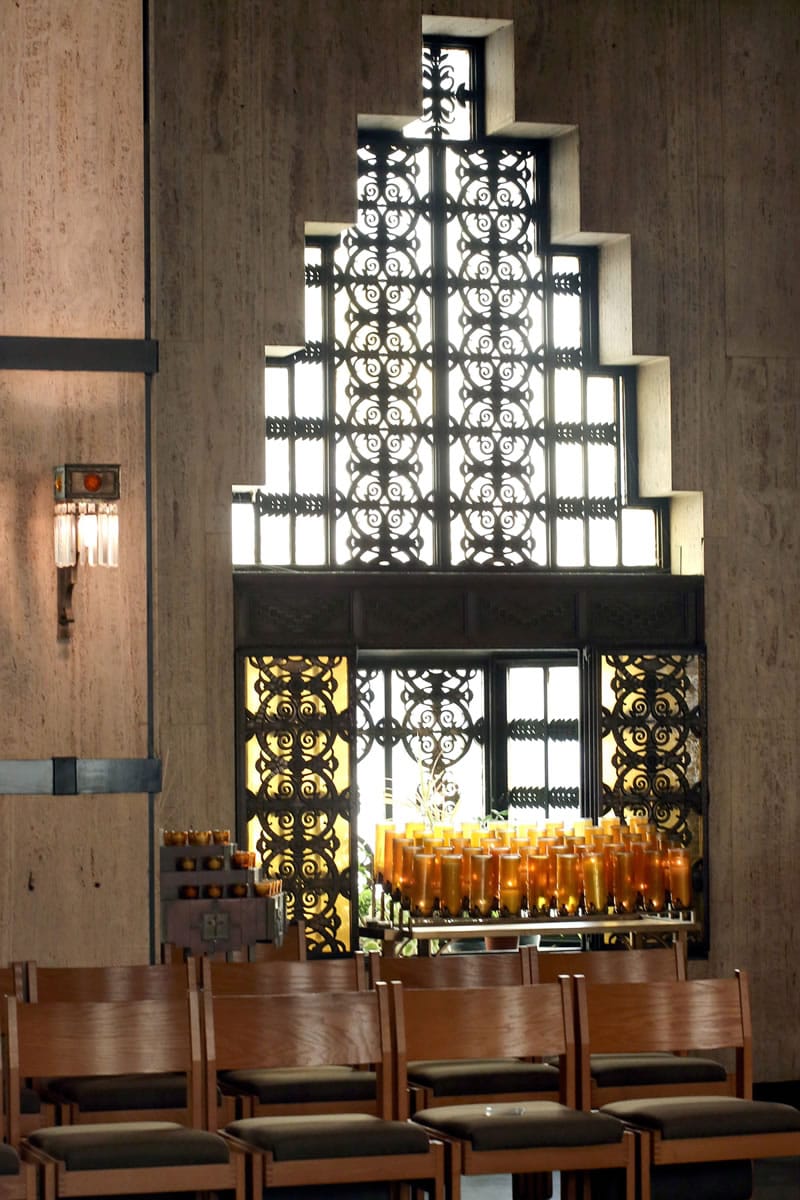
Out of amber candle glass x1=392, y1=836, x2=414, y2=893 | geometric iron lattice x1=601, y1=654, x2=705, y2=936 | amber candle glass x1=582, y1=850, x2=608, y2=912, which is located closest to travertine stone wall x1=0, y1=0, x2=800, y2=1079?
geometric iron lattice x1=601, y1=654, x2=705, y2=936

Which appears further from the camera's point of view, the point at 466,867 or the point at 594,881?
the point at 594,881

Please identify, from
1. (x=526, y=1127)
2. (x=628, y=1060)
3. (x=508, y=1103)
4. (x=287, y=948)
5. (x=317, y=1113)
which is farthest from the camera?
(x=287, y=948)

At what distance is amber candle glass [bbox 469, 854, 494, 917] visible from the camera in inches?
354

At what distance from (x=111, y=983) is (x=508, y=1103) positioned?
1.43m

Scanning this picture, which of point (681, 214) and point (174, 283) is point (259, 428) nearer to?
point (174, 283)

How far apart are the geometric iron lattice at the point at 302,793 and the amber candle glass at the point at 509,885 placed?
915mm

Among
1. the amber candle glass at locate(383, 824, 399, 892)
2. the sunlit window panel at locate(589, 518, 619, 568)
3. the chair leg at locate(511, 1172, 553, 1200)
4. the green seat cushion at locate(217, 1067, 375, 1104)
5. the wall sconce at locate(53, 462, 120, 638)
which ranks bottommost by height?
the chair leg at locate(511, 1172, 553, 1200)

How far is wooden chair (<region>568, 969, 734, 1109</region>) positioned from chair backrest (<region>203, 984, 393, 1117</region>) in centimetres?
60

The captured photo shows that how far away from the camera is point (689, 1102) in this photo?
5.56 meters

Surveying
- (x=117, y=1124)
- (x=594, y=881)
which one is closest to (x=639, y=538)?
(x=594, y=881)

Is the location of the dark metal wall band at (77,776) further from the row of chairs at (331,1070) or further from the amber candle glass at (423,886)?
the amber candle glass at (423,886)

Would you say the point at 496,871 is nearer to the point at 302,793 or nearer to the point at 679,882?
the point at 679,882

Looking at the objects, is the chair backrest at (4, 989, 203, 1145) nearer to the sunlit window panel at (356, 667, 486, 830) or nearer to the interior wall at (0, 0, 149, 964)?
the interior wall at (0, 0, 149, 964)

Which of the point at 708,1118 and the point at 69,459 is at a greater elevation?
the point at 69,459
